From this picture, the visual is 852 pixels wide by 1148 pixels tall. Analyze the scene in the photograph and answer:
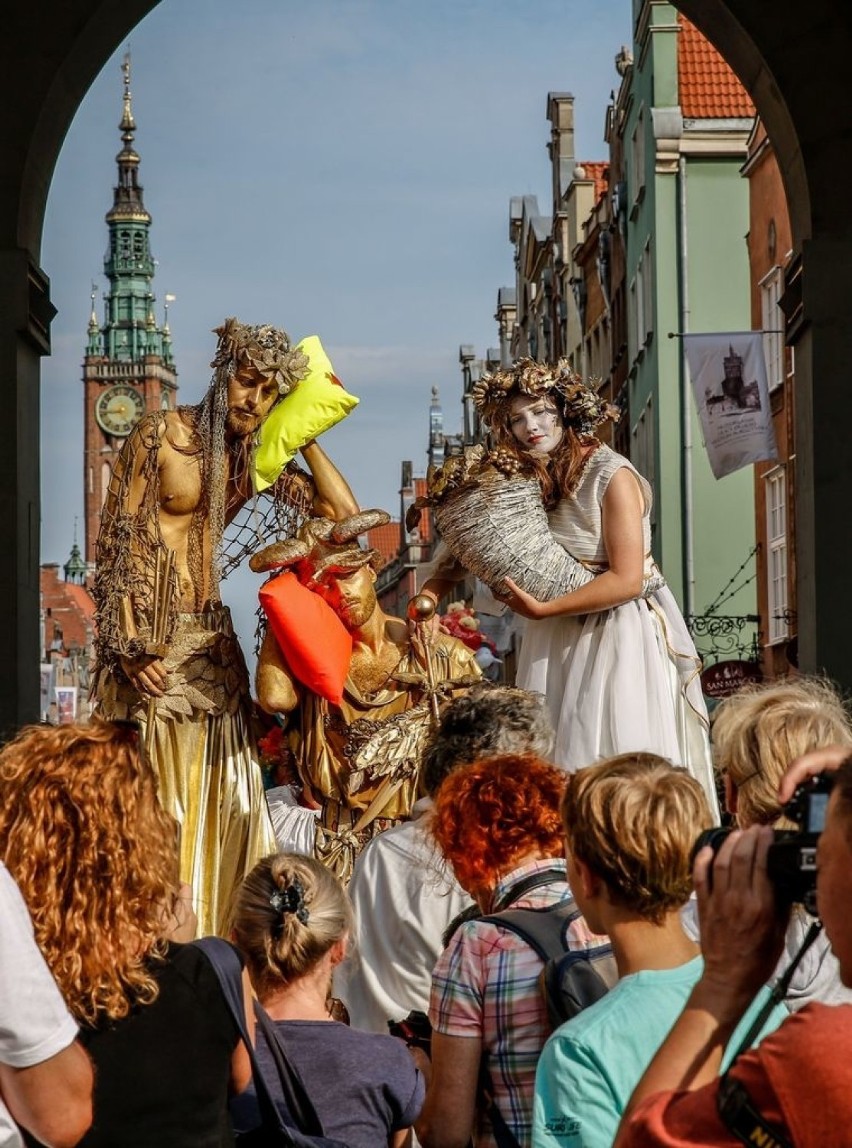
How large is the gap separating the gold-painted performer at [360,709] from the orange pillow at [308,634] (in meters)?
0.06

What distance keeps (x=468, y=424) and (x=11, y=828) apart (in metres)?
62.7

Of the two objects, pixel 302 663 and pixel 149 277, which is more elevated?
pixel 149 277

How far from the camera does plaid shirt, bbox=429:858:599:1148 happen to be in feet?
12.9

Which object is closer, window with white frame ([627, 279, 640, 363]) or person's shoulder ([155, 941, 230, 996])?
person's shoulder ([155, 941, 230, 996])

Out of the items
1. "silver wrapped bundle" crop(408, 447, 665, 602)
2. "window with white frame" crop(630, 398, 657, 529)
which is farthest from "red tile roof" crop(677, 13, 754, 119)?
→ "silver wrapped bundle" crop(408, 447, 665, 602)

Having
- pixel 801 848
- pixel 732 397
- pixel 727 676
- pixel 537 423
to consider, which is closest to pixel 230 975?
pixel 801 848

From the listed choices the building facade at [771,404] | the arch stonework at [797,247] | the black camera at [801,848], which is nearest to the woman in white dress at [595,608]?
the arch stonework at [797,247]

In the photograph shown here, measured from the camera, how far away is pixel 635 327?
118ft

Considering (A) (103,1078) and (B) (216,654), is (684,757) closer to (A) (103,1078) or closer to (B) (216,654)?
(B) (216,654)

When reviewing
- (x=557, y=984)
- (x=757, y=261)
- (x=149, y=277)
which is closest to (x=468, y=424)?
(x=757, y=261)

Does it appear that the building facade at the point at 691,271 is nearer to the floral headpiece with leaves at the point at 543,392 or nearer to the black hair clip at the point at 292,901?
the floral headpiece with leaves at the point at 543,392

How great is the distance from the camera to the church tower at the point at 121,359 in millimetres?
191500

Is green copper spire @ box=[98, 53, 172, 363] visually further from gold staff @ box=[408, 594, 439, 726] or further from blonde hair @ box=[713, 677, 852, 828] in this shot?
blonde hair @ box=[713, 677, 852, 828]

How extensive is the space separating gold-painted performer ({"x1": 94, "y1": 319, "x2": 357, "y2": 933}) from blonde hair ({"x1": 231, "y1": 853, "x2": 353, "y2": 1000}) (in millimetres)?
4141
